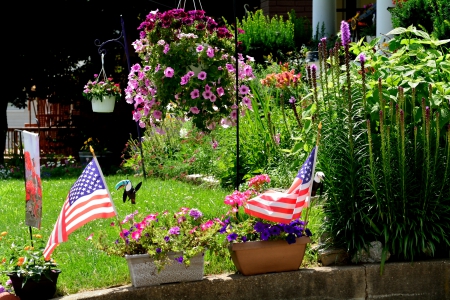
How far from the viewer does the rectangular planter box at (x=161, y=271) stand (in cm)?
501

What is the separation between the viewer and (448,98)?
5582 millimetres

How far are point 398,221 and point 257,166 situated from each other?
3.18 meters

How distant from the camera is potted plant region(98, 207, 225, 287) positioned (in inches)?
196

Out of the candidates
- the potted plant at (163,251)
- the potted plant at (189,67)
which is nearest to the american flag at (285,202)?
the potted plant at (163,251)

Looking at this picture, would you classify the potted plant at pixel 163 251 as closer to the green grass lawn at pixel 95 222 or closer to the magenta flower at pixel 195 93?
the green grass lawn at pixel 95 222

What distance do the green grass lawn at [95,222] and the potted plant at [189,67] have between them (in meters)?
1.01

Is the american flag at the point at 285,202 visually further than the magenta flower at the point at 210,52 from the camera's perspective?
No

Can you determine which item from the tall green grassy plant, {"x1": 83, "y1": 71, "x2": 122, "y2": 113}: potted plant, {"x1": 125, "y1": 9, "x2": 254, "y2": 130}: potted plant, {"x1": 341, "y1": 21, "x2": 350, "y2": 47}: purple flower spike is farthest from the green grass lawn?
{"x1": 341, "y1": 21, "x2": 350, "y2": 47}: purple flower spike

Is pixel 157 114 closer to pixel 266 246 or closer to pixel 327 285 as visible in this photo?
pixel 266 246

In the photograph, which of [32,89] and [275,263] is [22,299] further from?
[32,89]

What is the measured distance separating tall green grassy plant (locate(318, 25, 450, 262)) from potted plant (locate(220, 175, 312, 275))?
0.39 metres

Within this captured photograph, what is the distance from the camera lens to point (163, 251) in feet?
16.2

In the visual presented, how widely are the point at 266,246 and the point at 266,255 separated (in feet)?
0.22

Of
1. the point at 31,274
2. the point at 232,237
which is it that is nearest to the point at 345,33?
the point at 232,237
